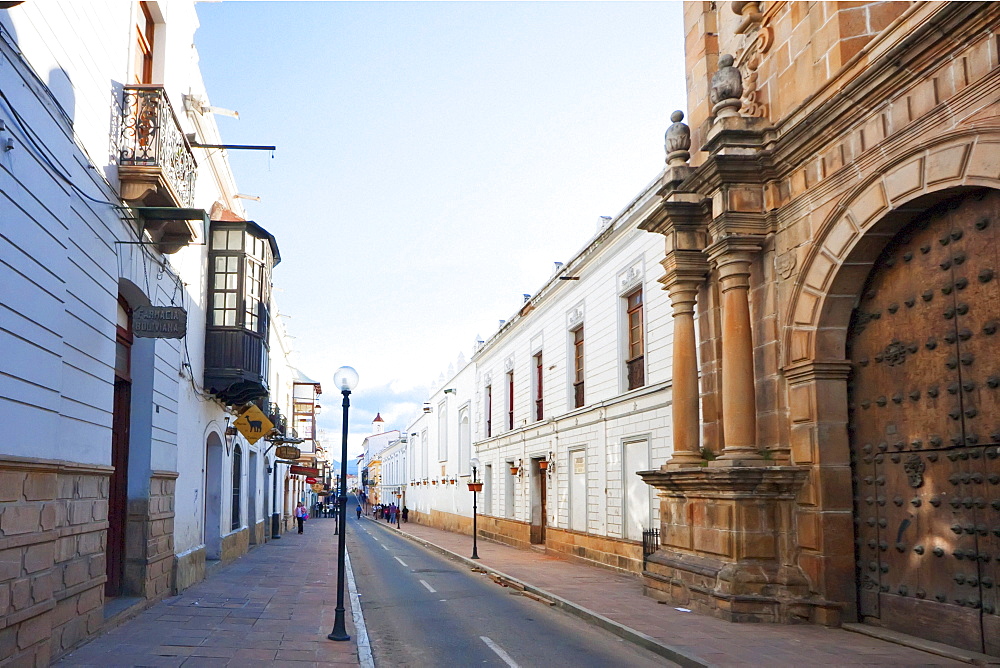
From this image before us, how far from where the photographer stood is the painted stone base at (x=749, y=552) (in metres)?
10.3

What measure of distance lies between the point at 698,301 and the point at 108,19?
8725mm

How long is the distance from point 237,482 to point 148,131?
533 inches

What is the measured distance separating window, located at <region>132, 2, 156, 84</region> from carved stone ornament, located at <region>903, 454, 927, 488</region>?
1024 cm

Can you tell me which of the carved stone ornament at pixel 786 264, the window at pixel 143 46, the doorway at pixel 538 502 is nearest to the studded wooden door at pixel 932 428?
the carved stone ornament at pixel 786 264

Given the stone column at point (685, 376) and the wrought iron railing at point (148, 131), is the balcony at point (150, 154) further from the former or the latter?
the stone column at point (685, 376)

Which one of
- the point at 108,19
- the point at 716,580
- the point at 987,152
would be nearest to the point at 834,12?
the point at 987,152

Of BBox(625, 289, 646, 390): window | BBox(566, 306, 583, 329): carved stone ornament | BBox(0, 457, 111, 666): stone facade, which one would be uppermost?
BBox(566, 306, 583, 329): carved stone ornament

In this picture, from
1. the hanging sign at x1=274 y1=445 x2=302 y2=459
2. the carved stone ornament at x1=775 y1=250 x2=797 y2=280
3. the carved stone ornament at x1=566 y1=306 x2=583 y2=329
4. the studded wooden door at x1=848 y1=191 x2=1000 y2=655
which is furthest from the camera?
the hanging sign at x1=274 y1=445 x2=302 y2=459

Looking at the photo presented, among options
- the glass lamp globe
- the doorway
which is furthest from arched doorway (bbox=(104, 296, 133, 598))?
the doorway

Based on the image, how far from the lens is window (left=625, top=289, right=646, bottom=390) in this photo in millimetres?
18203

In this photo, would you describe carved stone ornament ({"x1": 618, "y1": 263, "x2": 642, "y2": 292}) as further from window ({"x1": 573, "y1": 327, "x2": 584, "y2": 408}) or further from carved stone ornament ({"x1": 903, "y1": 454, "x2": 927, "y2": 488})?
carved stone ornament ({"x1": 903, "y1": 454, "x2": 927, "y2": 488})

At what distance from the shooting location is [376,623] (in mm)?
11750

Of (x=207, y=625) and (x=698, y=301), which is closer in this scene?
(x=207, y=625)

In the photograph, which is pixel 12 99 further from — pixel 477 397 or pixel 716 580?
pixel 477 397
